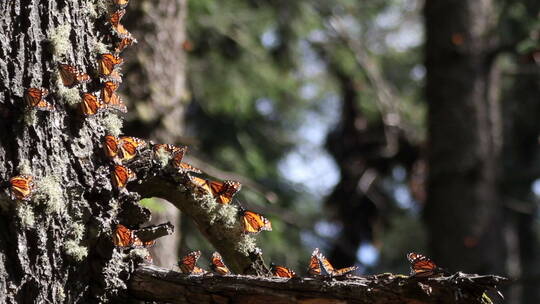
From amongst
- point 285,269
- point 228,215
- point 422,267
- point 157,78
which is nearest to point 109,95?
point 228,215

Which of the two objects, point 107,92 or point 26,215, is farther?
point 107,92

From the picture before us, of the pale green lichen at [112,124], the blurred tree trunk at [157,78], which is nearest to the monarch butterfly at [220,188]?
the pale green lichen at [112,124]

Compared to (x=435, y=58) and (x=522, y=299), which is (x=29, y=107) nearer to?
(x=435, y=58)

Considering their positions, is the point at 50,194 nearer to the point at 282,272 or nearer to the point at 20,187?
the point at 20,187

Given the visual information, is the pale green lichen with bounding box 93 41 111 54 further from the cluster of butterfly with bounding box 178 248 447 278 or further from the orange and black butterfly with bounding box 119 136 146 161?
the cluster of butterfly with bounding box 178 248 447 278

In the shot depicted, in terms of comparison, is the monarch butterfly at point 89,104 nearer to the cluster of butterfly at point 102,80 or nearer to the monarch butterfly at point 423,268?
the cluster of butterfly at point 102,80

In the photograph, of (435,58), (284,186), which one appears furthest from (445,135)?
(284,186)

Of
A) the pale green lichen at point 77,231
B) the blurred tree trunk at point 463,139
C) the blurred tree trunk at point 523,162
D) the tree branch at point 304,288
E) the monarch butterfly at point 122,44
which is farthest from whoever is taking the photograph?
the blurred tree trunk at point 523,162
